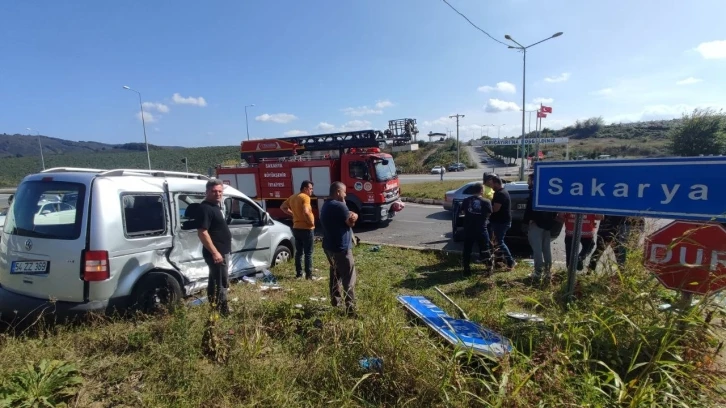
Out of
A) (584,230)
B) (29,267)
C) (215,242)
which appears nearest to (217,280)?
(215,242)

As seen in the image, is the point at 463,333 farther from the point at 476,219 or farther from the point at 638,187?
the point at 476,219

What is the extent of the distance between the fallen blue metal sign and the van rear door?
10.8ft

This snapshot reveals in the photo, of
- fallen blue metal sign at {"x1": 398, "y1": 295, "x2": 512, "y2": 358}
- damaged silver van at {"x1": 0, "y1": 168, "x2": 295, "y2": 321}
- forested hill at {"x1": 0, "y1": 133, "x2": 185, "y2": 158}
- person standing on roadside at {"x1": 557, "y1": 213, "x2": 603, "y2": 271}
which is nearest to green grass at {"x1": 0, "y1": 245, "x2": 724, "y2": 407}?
fallen blue metal sign at {"x1": 398, "y1": 295, "x2": 512, "y2": 358}

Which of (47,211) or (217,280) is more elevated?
(47,211)

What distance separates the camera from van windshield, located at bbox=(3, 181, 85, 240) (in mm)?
3561

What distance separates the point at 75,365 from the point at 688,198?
178 inches

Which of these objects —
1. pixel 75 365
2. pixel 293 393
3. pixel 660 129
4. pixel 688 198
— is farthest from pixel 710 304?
pixel 660 129

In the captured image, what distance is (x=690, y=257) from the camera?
7.95 ft

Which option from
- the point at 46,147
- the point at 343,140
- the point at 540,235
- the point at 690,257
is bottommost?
the point at 540,235

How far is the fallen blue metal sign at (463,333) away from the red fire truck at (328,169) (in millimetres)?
7264

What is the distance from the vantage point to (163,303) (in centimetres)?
414

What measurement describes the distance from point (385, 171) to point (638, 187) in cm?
859

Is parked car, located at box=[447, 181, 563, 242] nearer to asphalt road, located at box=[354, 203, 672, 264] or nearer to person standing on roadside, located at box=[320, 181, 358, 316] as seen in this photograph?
asphalt road, located at box=[354, 203, 672, 264]

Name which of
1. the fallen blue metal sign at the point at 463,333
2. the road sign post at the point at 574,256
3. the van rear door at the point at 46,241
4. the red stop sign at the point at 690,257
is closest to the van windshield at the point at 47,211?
the van rear door at the point at 46,241
